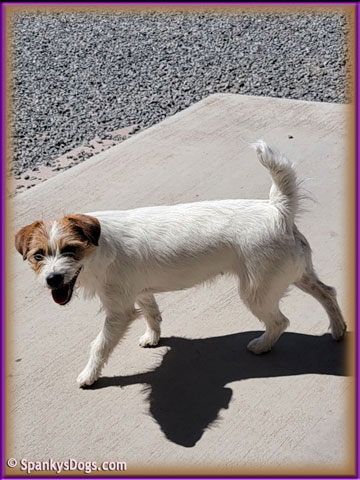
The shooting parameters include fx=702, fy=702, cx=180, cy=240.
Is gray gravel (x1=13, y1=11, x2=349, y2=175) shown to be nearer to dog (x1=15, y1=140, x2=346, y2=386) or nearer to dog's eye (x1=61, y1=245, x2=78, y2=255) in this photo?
dog (x1=15, y1=140, x2=346, y2=386)

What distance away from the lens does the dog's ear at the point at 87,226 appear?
3.72 metres

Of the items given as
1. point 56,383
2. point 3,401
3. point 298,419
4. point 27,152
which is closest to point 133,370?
point 56,383

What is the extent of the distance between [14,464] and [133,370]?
0.97 metres

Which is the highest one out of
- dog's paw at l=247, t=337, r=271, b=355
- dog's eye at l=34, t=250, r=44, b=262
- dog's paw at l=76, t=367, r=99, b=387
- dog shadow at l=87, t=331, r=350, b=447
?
dog's eye at l=34, t=250, r=44, b=262

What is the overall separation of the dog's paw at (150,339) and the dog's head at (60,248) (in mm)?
1023

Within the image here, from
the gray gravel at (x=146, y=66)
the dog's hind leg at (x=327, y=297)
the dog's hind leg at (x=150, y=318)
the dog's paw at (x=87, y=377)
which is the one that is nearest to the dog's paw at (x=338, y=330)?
the dog's hind leg at (x=327, y=297)

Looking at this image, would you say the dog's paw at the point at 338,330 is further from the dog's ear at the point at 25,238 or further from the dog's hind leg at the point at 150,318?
the dog's ear at the point at 25,238

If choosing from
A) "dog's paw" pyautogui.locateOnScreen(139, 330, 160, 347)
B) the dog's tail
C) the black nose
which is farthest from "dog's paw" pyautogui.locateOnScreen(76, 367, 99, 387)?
the dog's tail

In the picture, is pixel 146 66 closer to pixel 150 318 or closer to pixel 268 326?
pixel 150 318

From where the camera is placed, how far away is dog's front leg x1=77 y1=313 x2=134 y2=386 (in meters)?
4.20

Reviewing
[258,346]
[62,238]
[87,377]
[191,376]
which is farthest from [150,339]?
[62,238]

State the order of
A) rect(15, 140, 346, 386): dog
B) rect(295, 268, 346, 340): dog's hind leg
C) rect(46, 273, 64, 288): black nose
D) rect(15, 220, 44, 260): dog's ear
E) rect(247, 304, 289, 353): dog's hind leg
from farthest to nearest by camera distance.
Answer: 1. rect(295, 268, 346, 340): dog's hind leg
2. rect(247, 304, 289, 353): dog's hind leg
3. rect(15, 140, 346, 386): dog
4. rect(15, 220, 44, 260): dog's ear
5. rect(46, 273, 64, 288): black nose

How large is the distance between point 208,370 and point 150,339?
0.47m

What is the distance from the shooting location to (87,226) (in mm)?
3740
